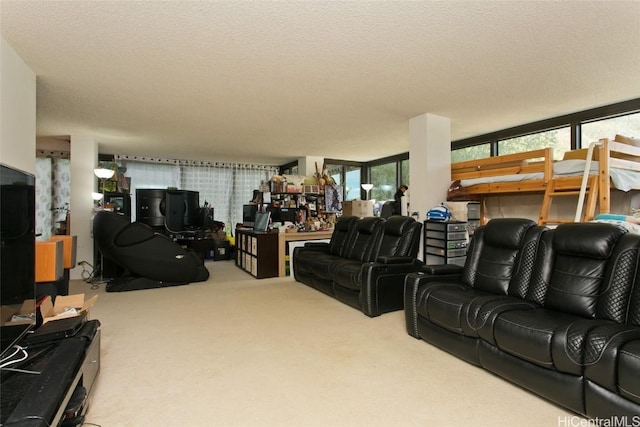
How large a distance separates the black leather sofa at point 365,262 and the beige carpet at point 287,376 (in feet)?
0.75

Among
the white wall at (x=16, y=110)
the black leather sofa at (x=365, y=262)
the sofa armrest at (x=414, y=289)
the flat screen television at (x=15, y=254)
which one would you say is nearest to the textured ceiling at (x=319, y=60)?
the white wall at (x=16, y=110)

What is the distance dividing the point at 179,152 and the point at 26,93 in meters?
4.23

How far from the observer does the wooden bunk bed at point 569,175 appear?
10.2ft

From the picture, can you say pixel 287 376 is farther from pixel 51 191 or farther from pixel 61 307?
pixel 51 191

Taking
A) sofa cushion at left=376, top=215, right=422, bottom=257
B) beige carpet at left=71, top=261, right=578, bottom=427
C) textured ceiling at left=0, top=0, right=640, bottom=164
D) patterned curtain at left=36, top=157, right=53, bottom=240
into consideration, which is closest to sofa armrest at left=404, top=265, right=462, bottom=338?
beige carpet at left=71, top=261, right=578, bottom=427

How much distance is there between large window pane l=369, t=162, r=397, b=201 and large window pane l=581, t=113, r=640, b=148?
3758 mm

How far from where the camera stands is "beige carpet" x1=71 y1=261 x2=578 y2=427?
1.77m

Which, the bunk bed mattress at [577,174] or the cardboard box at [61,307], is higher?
the bunk bed mattress at [577,174]

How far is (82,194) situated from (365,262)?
4934mm

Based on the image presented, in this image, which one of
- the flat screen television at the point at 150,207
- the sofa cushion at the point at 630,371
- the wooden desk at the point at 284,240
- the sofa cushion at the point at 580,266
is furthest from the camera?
the flat screen television at the point at 150,207

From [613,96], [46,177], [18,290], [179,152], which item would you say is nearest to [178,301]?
[18,290]

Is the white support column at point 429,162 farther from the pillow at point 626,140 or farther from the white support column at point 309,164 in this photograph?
the white support column at point 309,164

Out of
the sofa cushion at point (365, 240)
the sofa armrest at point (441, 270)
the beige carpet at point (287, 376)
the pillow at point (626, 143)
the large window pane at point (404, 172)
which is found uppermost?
the large window pane at point (404, 172)

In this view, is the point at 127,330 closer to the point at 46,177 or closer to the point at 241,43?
the point at 241,43
